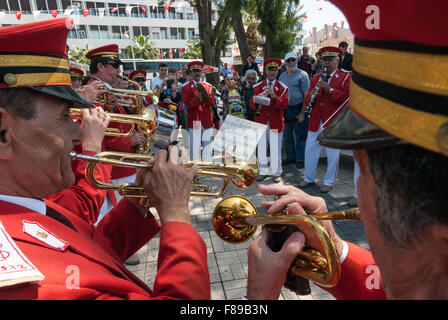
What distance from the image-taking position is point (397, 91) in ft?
1.88

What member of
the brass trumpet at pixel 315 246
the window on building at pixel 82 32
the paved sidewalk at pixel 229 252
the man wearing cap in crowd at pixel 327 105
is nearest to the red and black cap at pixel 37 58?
the brass trumpet at pixel 315 246

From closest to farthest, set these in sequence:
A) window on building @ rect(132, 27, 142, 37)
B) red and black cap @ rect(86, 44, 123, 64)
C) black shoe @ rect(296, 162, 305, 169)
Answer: red and black cap @ rect(86, 44, 123, 64) < black shoe @ rect(296, 162, 305, 169) < window on building @ rect(132, 27, 142, 37)

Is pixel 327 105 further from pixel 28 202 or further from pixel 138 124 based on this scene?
pixel 28 202

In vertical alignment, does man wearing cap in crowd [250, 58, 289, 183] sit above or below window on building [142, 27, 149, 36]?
below

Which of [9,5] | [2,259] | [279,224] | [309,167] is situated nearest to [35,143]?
[2,259]

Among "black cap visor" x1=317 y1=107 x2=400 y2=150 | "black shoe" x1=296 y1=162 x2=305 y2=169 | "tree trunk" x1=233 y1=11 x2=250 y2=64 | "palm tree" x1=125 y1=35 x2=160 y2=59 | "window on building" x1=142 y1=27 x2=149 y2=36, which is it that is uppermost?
"window on building" x1=142 y1=27 x2=149 y2=36

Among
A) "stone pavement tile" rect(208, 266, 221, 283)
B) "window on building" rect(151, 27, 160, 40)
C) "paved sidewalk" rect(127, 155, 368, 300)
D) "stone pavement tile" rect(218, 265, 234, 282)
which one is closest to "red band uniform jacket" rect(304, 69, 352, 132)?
"paved sidewalk" rect(127, 155, 368, 300)

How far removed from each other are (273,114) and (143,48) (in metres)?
52.9

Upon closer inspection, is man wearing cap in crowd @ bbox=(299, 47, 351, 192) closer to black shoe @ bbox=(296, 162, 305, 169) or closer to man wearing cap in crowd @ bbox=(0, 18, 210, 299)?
black shoe @ bbox=(296, 162, 305, 169)

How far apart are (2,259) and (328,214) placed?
1.21m

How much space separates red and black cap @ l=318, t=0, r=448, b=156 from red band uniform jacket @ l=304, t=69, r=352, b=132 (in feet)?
14.7

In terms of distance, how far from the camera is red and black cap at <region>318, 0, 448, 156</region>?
1.66 feet

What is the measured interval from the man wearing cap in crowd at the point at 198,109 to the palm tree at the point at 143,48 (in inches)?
1968

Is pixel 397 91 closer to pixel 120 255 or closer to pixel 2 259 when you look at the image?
pixel 2 259
